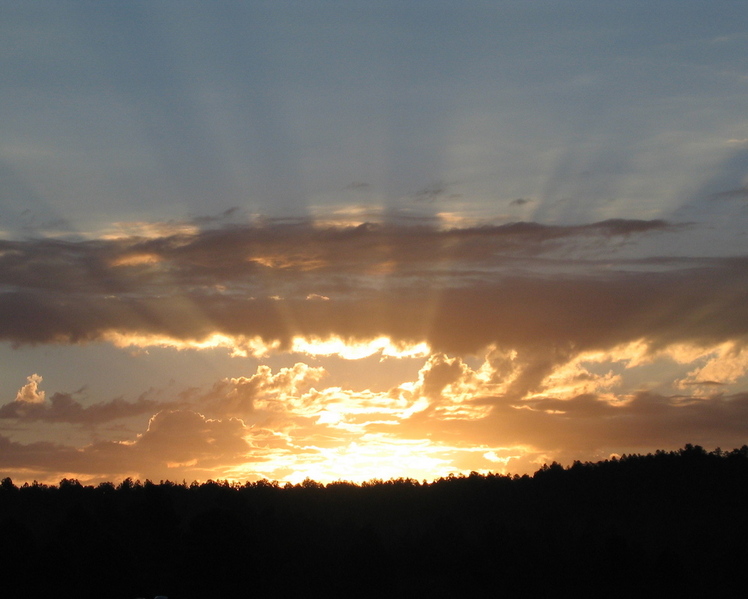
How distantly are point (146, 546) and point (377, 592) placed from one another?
37366 mm

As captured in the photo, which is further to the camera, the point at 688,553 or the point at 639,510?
the point at 639,510

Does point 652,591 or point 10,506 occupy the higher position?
point 10,506

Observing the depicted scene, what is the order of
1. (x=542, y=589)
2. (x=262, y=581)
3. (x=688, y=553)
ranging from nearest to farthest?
(x=262, y=581)
(x=542, y=589)
(x=688, y=553)

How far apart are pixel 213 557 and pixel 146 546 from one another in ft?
77.4

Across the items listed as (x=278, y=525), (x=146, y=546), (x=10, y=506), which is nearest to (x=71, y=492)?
(x=10, y=506)

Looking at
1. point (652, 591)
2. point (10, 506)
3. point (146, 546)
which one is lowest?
point (652, 591)

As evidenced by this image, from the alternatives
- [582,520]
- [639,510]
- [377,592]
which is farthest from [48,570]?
[639,510]

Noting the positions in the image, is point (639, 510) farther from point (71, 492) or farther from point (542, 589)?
point (71, 492)

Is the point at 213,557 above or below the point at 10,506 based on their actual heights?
below

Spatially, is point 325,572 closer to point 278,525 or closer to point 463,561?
point 463,561

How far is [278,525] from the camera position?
159 m

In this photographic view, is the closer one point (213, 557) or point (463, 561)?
point (213, 557)

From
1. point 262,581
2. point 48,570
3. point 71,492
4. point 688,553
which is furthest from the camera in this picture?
point 71,492

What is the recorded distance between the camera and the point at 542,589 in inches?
4872
